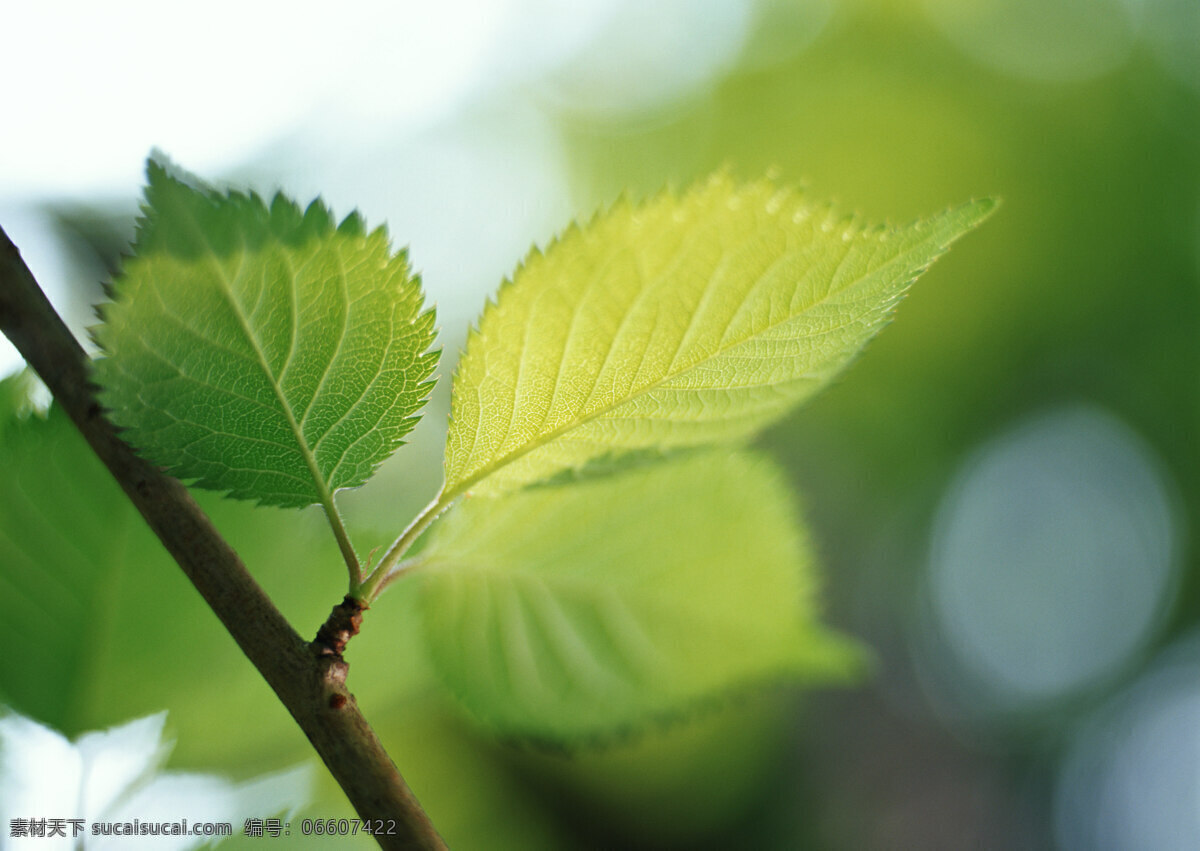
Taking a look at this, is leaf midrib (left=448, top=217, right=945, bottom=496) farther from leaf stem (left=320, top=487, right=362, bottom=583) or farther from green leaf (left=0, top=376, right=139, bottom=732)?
green leaf (left=0, top=376, right=139, bottom=732)

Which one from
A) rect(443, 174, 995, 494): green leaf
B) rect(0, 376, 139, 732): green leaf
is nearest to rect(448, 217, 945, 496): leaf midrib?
rect(443, 174, 995, 494): green leaf

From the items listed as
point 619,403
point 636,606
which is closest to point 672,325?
point 619,403

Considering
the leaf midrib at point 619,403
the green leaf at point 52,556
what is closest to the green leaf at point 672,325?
the leaf midrib at point 619,403

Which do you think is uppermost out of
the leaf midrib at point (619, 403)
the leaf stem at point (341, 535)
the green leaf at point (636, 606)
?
the leaf midrib at point (619, 403)

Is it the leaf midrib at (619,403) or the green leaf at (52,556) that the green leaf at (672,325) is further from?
the green leaf at (52,556)

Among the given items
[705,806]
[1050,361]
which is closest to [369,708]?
[705,806]

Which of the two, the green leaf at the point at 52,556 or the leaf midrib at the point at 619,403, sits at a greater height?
the leaf midrib at the point at 619,403
